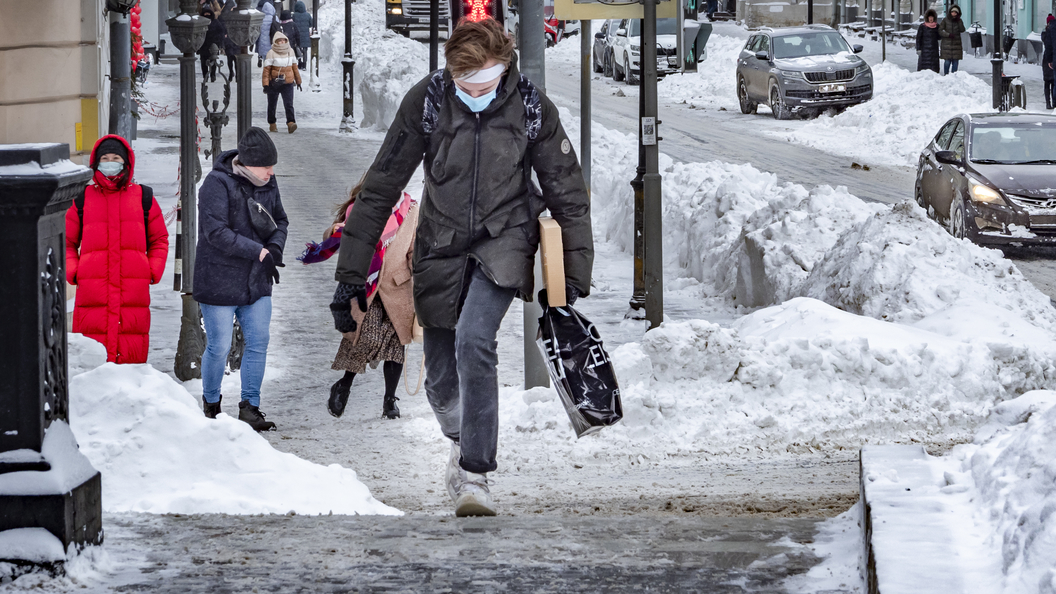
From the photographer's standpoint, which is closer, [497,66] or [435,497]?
[497,66]

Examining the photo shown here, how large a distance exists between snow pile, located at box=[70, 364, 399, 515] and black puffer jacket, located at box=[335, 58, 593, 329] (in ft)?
3.38

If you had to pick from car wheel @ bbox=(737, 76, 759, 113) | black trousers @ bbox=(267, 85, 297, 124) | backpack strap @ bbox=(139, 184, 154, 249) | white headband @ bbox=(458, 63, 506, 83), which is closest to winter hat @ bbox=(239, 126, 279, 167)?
backpack strap @ bbox=(139, 184, 154, 249)

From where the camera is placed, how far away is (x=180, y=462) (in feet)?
17.8

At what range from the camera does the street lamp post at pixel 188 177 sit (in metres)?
9.33

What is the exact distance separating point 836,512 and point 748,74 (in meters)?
24.8

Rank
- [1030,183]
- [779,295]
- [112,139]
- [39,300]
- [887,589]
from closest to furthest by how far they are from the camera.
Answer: [887,589] → [39,300] → [112,139] → [779,295] → [1030,183]

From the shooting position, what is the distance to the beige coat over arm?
26.1ft

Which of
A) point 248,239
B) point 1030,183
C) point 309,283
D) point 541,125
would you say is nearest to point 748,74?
point 1030,183

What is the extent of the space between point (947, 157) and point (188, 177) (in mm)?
8491

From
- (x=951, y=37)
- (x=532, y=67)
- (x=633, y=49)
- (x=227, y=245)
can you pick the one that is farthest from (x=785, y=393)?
(x=633, y=49)

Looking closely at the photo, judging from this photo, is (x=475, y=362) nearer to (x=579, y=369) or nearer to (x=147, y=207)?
(x=579, y=369)

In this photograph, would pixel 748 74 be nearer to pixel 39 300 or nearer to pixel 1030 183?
pixel 1030 183

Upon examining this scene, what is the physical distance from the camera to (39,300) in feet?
12.5

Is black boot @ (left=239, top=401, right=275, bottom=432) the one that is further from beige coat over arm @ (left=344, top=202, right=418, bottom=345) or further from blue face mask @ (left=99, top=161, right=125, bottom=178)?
blue face mask @ (left=99, top=161, right=125, bottom=178)
